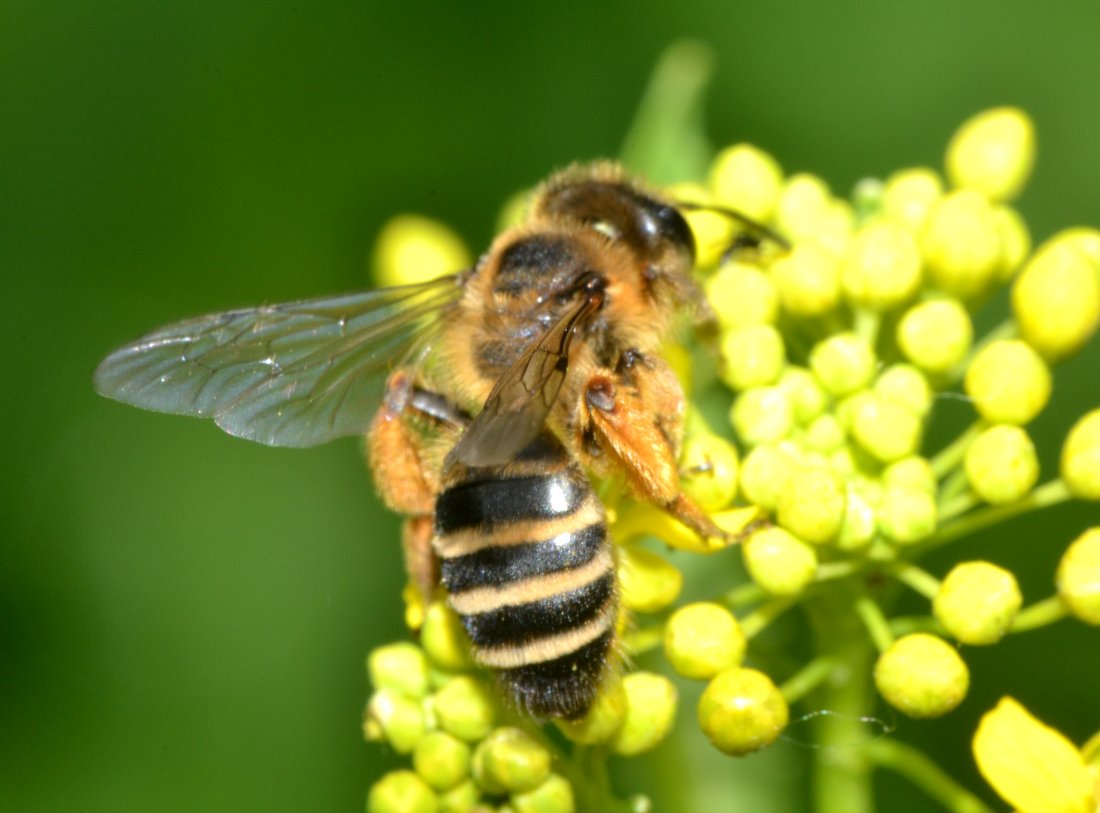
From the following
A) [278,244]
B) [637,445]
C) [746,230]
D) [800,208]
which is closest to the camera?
[637,445]

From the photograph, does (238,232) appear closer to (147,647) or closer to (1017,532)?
(147,647)

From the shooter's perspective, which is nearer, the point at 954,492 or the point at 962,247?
the point at 954,492

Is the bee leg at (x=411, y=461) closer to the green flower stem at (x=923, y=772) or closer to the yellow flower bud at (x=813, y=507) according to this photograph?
the yellow flower bud at (x=813, y=507)

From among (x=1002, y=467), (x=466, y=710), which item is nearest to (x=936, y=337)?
(x=1002, y=467)

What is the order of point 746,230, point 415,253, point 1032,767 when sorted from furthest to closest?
point 415,253
point 746,230
point 1032,767

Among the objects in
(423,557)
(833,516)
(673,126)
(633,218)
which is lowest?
(833,516)

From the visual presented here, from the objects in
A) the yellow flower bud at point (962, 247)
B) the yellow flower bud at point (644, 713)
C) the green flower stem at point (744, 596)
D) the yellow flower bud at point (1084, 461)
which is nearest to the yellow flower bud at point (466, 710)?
the yellow flower bud at point (644, 713)

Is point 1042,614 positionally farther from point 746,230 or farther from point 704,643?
point 746,230

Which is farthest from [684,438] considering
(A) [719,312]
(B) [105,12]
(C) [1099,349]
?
(B) [105,12]
